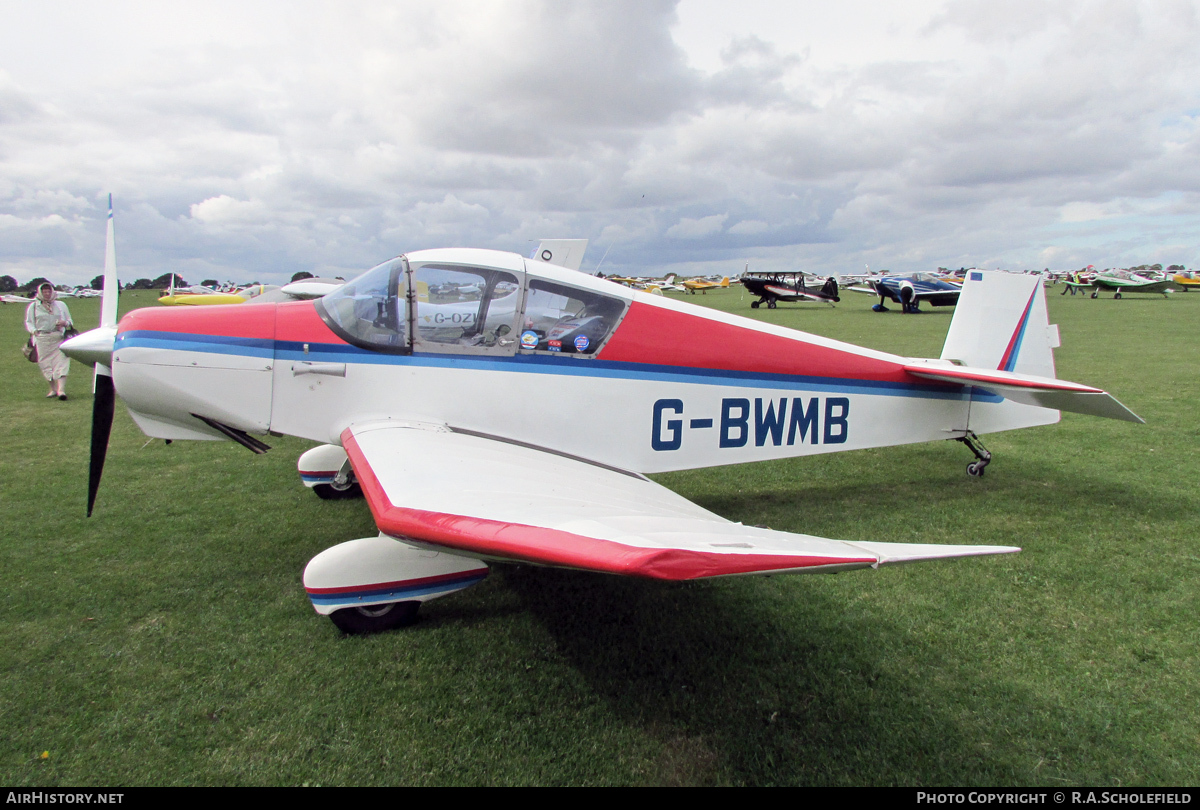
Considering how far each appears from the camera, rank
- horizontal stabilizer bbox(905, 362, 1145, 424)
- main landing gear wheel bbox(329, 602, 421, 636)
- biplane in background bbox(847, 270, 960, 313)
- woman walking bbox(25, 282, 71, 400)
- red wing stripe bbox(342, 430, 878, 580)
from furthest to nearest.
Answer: biplane in background bbox(847, 270, 960, 313), woman walking bbox(25, 282, 71, 400), horizontal stabilizer bbox(905, 362, 1145, 424), main landing gear wheel bbox(329, 602, 421, 636), red wing stripe bbox(342, 430, 878, 580)

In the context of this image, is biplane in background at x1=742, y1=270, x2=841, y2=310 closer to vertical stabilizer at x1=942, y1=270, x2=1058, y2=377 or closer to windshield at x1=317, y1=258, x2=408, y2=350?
vertical stabilizer at x1=942, y1=270, x2=1058, y2=377

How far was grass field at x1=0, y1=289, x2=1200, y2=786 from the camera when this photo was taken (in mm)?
2391

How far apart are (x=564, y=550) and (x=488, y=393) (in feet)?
6.91

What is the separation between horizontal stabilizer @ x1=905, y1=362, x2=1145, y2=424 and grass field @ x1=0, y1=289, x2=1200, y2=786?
80 cm

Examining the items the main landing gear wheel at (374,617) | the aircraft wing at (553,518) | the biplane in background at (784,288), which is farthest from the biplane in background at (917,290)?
the main landing gear wheel at (374,617)

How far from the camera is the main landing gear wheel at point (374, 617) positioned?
324 cm

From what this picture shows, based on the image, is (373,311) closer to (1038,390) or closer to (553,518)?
(553,518)

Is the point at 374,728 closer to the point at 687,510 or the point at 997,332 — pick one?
the point at 687,510

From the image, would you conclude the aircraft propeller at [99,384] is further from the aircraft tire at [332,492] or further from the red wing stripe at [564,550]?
the red wing stripe at [564,550]

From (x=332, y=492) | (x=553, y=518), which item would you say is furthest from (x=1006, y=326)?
→ (x=332, y=492)

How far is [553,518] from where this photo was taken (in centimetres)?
229

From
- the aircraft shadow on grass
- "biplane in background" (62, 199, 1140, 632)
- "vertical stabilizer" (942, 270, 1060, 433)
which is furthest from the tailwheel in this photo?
the aircraft shadow on grass

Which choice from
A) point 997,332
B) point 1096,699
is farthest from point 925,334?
point 1096,699

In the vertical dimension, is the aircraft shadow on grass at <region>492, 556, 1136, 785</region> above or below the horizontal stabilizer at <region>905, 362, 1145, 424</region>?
below
